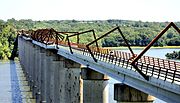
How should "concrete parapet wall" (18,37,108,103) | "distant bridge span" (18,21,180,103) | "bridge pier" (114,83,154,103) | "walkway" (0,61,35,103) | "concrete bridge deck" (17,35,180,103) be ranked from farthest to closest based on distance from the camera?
"walkway" (0,61,35,103) → "concrete parapet wall" (18,37,108,103) → "bridge pier" (114,83,154,103) → "distant bridge span" (18,21,180,103) → "concrete bridge deck" (17,35,180,103)

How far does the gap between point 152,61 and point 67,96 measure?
27.7 meters

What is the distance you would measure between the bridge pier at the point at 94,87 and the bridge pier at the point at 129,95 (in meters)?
10.7

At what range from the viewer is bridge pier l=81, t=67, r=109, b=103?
41.3 m

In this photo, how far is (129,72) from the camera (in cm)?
2878

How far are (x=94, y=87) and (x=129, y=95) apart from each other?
464 inches

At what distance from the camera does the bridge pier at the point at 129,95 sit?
97.9 feet

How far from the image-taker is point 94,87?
41.8m

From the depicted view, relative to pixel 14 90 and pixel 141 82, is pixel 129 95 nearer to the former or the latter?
pixel 141 82

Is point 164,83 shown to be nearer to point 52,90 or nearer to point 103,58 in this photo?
point 103,58

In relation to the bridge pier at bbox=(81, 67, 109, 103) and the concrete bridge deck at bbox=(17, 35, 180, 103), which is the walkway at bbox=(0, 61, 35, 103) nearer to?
the bridge pier at bbox=(81, 67, 109, 103)

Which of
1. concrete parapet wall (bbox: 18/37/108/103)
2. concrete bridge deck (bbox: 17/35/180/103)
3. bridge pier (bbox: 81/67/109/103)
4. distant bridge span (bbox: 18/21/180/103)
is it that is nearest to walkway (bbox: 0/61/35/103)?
concrete parapet wall (bbox: 18/37/108/103)

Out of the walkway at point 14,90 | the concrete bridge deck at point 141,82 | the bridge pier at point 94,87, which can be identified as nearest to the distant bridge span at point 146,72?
the concrete bridge deck at point 141,82

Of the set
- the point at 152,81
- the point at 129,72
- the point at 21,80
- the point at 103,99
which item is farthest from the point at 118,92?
the point at 21,80

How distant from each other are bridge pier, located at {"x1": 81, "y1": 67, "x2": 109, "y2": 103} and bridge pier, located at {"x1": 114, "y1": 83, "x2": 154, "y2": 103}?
10.7 metres
